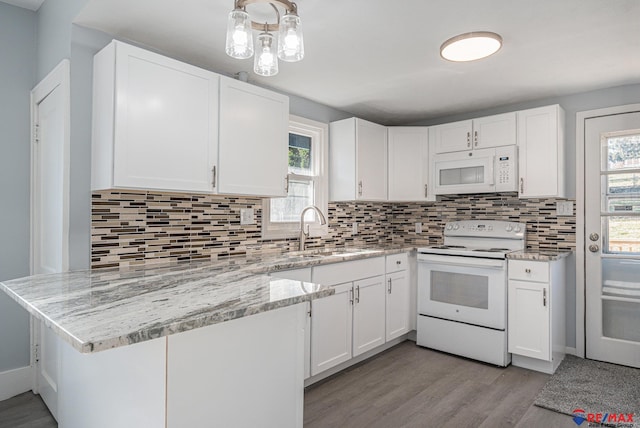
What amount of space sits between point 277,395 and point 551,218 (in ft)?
10.1

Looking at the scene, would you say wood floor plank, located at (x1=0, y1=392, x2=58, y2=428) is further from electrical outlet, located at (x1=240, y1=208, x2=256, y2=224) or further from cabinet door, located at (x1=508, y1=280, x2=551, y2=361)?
cabinet door, located at (x1=508, y1=280, x2=551, y2=361)

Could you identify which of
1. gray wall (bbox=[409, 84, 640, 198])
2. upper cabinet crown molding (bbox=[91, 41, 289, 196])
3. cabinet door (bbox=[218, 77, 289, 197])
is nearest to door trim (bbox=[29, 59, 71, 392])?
upper cabinet crown molding (bbox=[91, 41, 289, 196])

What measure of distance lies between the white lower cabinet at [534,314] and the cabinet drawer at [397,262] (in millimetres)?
883

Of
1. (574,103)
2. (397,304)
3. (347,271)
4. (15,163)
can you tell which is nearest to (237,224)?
(347,271)

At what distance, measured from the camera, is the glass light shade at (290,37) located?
145cm

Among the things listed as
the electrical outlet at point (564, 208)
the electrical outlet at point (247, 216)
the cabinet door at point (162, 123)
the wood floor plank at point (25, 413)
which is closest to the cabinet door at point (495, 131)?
the electrical outlet at point (564, 208)

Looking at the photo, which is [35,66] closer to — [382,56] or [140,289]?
[140,289]

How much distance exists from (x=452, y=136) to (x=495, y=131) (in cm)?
40

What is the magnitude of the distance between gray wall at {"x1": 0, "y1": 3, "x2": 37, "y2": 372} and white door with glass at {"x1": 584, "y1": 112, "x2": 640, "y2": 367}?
431cm

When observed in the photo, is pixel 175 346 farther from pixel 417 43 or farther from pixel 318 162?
pixel 318 162

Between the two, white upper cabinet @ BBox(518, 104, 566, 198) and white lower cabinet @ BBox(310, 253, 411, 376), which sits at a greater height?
white upper cabinet @ BBox(518, 104, 566, 198)

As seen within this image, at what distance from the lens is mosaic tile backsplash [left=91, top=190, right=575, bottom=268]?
7.45 feet

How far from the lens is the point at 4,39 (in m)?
2.43

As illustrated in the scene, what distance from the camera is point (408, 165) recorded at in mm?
3928
